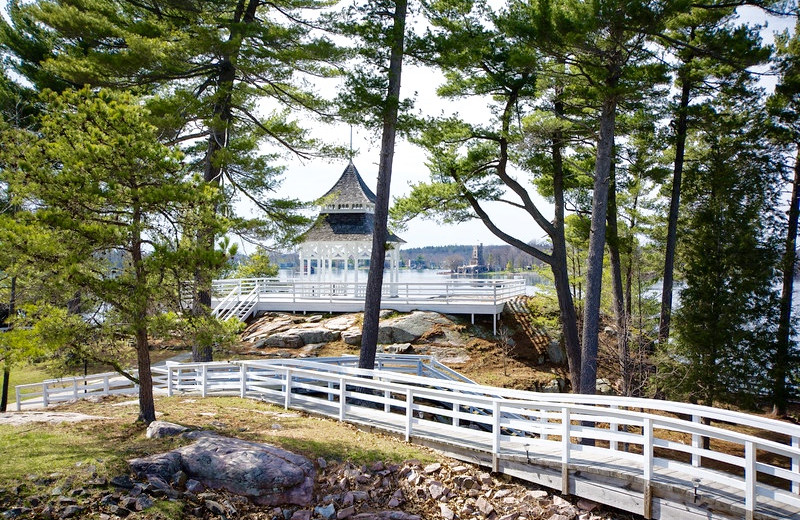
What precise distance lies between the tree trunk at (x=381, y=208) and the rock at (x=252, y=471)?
4.85 meters

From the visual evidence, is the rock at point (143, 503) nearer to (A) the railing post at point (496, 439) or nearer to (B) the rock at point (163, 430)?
(B) the rock at point (163, 430)

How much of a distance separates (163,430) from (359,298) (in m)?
15.6

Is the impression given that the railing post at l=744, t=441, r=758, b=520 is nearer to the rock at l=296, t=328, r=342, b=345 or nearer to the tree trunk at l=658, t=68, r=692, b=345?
the tree trunk at l=658, t=68, r=692, b=345

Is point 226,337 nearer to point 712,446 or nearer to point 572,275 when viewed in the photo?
point 712,446

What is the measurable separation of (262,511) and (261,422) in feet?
10.9

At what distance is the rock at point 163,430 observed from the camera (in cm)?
930

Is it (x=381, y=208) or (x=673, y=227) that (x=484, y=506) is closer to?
(x=381, y=208)

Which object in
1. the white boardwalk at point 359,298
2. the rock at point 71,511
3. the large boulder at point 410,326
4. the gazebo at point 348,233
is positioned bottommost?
the rock at point 71,511

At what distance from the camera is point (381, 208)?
13.4 m

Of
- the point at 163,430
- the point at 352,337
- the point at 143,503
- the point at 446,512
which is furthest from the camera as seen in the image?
the point at 352,337

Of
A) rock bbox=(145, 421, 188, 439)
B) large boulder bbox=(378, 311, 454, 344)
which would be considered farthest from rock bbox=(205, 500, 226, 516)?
large boulder bbox=(378, 311, 454, 344)

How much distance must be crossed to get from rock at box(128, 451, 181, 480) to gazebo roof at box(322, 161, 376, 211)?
62.6 ft

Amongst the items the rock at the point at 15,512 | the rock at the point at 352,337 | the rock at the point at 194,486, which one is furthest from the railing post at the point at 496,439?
the rock at the point at 352,337

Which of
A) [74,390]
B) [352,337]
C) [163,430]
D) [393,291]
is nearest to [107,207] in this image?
[163,430]
